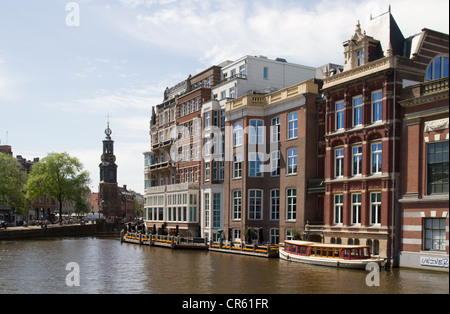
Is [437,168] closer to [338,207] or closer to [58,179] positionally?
[338,207]

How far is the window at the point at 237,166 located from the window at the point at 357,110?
17109mm

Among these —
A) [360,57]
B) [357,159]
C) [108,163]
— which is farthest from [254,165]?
[108,163]

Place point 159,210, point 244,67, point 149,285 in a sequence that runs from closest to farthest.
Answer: point 149,285
point 244,67
point 159,210

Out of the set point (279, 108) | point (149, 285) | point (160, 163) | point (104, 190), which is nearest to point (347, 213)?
point (279, 108)

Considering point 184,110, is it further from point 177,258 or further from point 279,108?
point 177,258

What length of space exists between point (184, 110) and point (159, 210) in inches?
628

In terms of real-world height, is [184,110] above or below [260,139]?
above

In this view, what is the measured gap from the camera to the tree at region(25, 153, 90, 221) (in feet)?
348

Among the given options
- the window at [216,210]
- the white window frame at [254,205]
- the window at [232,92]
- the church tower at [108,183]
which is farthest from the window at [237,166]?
the church tower at [108,183]

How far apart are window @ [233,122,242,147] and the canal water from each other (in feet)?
47.8

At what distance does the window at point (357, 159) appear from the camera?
44.1 metres

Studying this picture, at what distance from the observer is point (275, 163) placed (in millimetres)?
55469

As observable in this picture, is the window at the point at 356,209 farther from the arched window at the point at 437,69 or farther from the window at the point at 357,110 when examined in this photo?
the arched window at the point at 437,69

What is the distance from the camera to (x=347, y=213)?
146 feet
